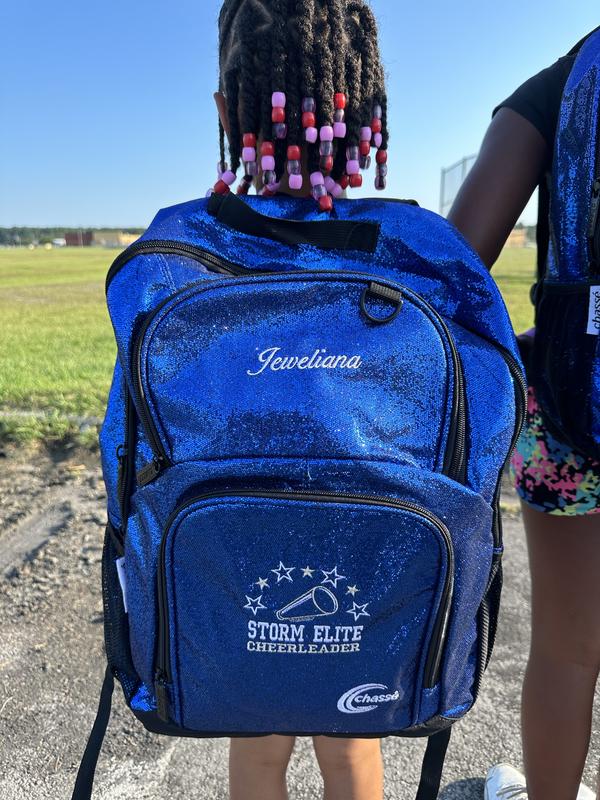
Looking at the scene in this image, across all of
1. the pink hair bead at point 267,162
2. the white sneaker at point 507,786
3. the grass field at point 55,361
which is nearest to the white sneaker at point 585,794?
the white sneaker at point 507,786

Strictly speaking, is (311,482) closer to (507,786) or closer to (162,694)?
(162,694)

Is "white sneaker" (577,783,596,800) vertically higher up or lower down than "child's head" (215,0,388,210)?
lower down

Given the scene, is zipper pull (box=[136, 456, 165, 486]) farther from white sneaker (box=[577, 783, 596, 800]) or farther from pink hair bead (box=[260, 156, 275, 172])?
white sneaker (box=[577, 783, 596, 800])

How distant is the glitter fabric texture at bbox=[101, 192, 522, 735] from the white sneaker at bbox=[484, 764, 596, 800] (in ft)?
2.28

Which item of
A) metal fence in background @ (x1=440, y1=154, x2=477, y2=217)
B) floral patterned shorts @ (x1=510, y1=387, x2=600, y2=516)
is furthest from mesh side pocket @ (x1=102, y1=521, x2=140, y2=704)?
metal fence in background @ (x1=440, y1=154, x2=477, y2=217)

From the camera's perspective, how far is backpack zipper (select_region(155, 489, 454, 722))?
86 centimetres

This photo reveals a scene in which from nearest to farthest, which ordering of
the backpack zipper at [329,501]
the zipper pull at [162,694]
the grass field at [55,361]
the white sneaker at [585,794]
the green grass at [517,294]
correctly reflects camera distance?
the backpack zipper at [329,501], the zipper pull at [162,694], the white sneaker at [585,794], the grass field at [55,361], the green grass at [517,294]

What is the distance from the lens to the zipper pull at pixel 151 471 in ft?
3.09

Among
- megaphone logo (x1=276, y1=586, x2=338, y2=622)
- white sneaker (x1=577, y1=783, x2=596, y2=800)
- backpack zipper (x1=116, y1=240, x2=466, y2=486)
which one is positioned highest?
backpack zipper (x1=116, y1=240, x2=466, y2=486)

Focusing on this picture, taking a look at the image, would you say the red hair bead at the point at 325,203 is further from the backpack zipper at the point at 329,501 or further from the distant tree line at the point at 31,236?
the distant tree line at the point at 31,236

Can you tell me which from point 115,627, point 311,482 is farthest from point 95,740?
point 311,482

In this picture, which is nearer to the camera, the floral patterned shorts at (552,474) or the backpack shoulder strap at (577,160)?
the backpack shoulder strap at (577,160)

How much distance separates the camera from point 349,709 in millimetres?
929

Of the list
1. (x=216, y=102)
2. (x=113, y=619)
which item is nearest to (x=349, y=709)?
(x=113, y=619)
